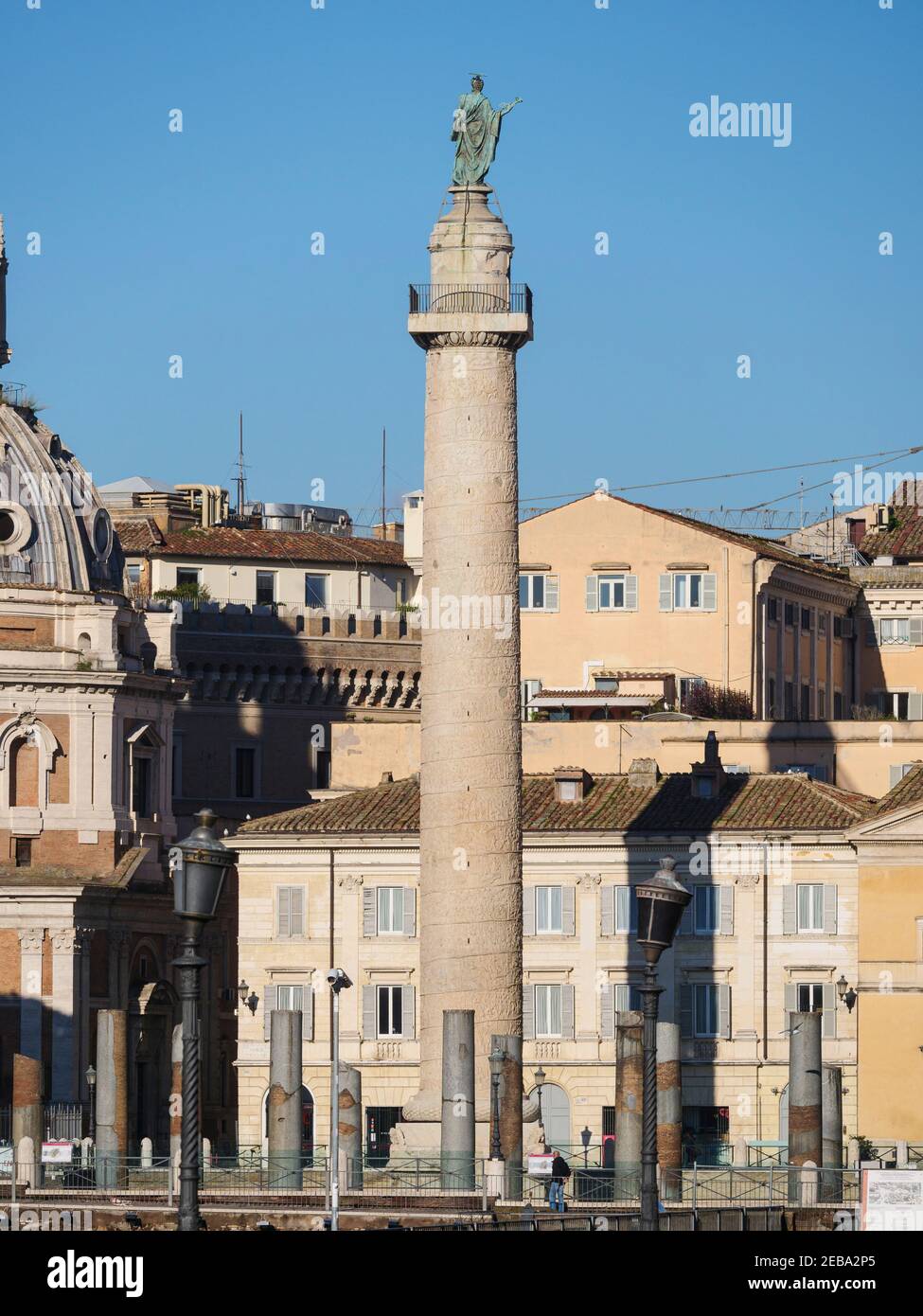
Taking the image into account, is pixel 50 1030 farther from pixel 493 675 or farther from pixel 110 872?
pixel 493 675

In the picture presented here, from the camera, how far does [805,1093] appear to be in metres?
56.9

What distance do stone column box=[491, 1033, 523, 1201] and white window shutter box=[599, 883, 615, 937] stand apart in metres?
18.4

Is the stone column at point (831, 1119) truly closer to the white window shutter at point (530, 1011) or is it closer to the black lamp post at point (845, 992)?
the black lamp post at point (845, 992)

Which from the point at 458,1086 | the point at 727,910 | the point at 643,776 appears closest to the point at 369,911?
the point at 643,776

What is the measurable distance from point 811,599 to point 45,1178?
46458mm

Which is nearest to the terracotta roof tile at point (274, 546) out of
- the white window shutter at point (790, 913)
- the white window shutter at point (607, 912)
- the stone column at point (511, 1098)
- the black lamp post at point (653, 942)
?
the white window shutter at point (607, 912)

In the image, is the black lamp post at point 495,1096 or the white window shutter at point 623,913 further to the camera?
the white window shutter at point 623,913

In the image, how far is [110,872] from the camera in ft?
294

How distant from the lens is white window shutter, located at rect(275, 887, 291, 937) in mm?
77812

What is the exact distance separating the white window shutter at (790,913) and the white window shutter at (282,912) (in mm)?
10069

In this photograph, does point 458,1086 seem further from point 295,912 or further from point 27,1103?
point 295,912

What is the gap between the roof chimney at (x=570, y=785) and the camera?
78375 millimetres
